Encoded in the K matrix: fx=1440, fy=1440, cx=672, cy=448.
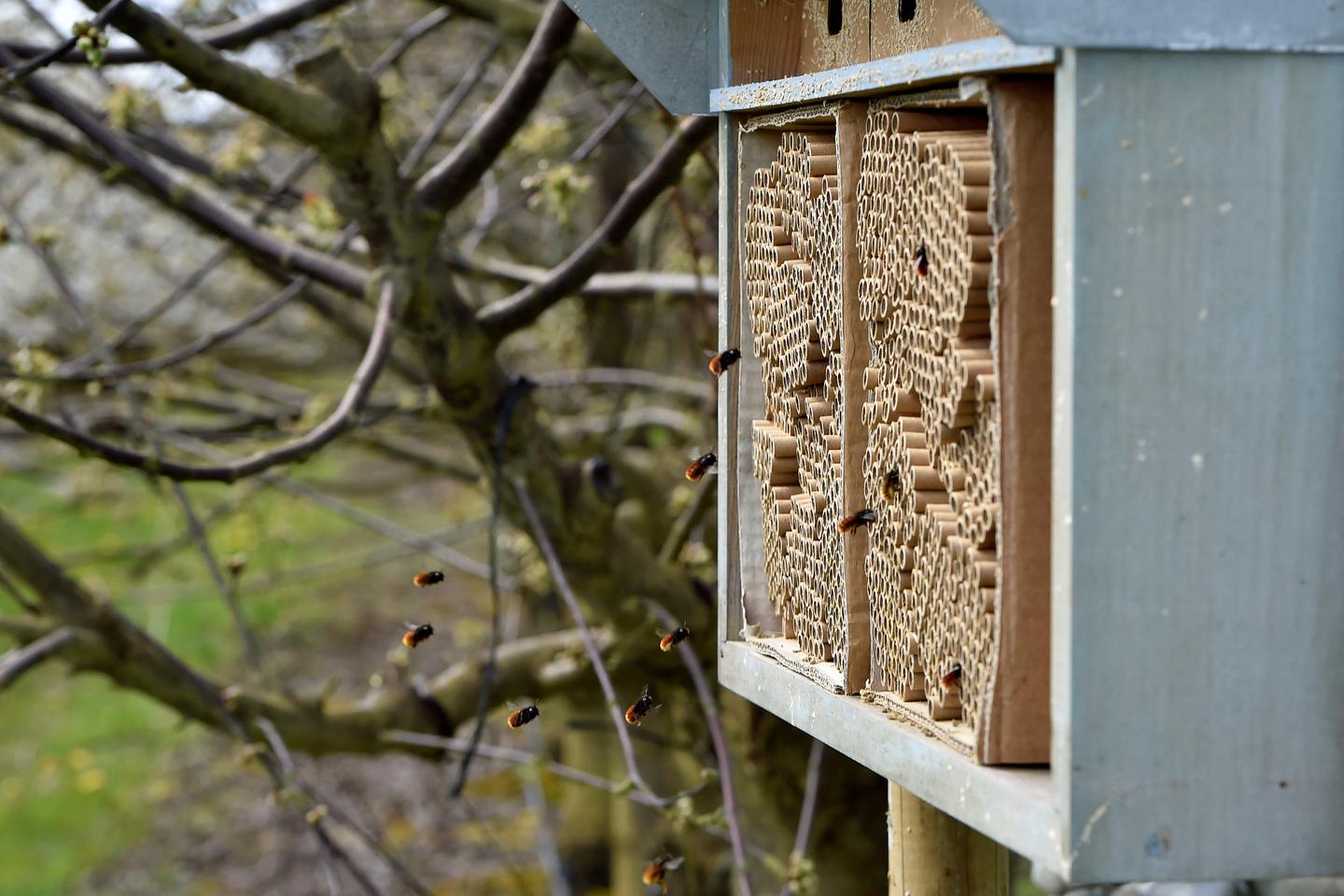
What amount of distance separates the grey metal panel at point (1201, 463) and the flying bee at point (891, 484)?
1.18 feet

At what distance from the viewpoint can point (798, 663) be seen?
1.88 m

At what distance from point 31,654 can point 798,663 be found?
70.9 inches

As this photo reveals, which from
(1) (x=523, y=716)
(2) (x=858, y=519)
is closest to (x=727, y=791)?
(1) (x=523, y=716)

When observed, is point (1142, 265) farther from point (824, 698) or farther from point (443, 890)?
point (443, 890)

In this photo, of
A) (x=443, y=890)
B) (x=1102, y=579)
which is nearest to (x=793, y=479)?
(x=1102, y=579)

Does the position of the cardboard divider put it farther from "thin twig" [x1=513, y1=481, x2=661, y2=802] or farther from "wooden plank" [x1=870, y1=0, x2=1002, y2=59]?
"thin twig" [x1=513, y1=481, x2=661, y2=802]

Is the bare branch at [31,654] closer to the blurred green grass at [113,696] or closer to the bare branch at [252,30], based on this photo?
the bare branch at [252,30]

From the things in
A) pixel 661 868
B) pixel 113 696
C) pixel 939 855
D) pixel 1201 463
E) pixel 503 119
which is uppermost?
pixel 503 119

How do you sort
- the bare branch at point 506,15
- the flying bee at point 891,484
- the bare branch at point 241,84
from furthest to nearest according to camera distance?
the bare branch at point 506,15
the bare branch at point 241,84
the flying bee at point 891,484

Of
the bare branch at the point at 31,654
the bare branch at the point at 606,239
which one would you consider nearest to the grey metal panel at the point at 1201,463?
the bare branch at the point at 606,239

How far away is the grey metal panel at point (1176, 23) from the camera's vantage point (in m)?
1.19

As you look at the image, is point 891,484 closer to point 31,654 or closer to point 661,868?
point 661,868

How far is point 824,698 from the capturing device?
1741mm

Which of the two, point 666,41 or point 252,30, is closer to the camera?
point 666,41
